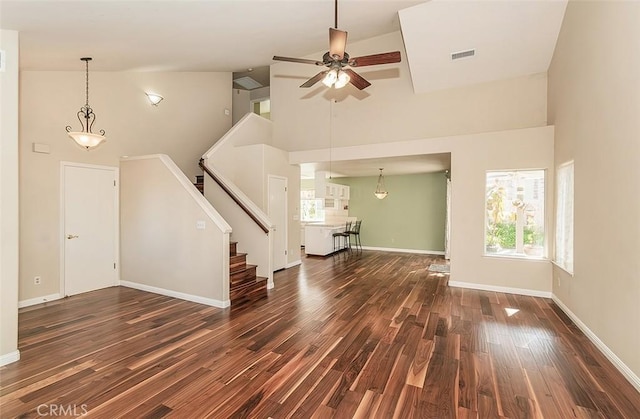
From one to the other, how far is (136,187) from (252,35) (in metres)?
3.43

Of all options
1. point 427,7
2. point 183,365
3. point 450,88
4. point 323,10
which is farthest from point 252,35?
point 183,365

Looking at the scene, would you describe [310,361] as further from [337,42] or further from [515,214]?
[515,214]

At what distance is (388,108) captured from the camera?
6.18 metres

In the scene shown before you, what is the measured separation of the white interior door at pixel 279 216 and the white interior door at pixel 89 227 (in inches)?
117

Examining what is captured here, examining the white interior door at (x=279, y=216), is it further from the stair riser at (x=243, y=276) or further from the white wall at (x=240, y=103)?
the white wall at (x=240, y=103)

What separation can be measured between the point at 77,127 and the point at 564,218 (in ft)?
25.9

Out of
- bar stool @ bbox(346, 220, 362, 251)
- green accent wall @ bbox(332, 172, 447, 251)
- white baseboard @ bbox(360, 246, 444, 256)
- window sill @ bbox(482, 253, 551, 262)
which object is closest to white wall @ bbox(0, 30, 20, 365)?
window sill @ bbox(482, 253, 551, 262)

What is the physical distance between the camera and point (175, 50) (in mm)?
4785

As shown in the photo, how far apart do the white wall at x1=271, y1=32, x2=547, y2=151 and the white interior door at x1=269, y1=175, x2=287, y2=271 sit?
130 centimetres

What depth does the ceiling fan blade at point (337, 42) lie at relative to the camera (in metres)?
2.96

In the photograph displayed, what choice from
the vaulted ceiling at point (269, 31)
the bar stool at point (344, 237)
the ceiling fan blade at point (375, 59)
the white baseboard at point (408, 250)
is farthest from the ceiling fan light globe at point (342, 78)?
the white baseboard at point (408, 250)

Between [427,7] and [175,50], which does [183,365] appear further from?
[427,7]

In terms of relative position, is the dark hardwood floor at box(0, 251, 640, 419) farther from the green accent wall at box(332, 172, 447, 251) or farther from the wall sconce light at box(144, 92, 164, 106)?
the green accent wall at box(332, 172, 447, 251)

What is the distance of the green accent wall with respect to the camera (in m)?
9.13
